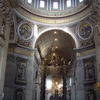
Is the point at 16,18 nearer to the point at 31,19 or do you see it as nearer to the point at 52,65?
the point at 31,19

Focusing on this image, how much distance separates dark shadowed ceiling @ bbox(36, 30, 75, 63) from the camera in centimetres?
3002

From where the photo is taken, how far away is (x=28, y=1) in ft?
93.9

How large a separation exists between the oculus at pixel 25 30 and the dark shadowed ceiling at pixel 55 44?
213 centimetres

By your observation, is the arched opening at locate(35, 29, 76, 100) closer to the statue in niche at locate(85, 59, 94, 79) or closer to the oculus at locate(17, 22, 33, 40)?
the oculus at locate(17, 22, 33, 40)

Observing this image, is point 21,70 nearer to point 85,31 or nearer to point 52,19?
point 52,19

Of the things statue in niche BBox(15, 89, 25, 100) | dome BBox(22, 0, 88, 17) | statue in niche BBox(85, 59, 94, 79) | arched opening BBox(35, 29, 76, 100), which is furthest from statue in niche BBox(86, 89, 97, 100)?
dome BBox(22, 0, 88, 17)

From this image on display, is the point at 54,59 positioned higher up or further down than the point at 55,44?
further down

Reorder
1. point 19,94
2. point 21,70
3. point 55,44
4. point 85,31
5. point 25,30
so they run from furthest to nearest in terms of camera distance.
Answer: point 55,44 → point 25,30 → point 85,31 → point 21,70 → point 19,94

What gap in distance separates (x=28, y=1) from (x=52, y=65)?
16.4 meters

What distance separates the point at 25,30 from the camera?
27.7 m

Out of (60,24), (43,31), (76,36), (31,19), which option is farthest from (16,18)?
(76,36)

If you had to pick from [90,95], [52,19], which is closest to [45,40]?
[52,19]

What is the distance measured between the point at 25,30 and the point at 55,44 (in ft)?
30.8

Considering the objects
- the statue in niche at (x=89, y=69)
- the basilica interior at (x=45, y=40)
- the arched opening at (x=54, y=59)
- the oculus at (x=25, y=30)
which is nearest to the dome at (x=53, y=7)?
the basilica interior at (x=45, y=40)
